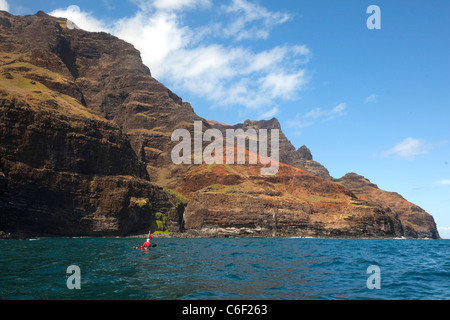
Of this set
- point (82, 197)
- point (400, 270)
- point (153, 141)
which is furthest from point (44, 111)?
point (153, 141)

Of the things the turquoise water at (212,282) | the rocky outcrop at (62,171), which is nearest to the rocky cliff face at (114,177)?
the rocky outcrop at (62,171)

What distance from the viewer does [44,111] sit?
248 ft

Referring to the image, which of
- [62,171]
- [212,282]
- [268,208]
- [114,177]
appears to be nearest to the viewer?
[212,282]

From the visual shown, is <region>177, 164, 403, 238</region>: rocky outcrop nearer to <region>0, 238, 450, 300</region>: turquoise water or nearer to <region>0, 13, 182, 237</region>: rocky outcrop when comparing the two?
<region>0, 13, 182, 237</region>: rocky outcrop

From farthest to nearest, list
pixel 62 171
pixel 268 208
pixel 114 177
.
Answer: pixel 268 208 < pixel 114 177 < pixel 62 171

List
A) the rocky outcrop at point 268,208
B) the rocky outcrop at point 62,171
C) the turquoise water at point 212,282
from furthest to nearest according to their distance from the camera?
1. the rocky outcrop at point 268,208
2. the rocky outcrop at point 62,171
3. the turquoise water at point 212,282

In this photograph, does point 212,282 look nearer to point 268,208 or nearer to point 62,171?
point 62,171

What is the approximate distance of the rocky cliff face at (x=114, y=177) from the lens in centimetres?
6984

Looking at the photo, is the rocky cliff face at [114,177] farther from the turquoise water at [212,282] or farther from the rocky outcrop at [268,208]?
the turquoise water at [212,282]

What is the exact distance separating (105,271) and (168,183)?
132 m

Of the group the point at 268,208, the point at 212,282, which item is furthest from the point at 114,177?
the point at 212,282

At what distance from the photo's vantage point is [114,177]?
8769 cm

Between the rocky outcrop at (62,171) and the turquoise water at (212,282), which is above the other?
the rocky outcrop at (62,171)
